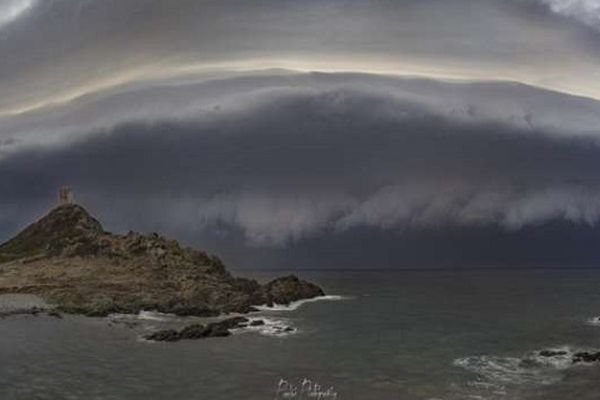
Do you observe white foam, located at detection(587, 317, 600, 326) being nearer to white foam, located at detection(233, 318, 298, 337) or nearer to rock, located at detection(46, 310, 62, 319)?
white foam, located at detection(233, 318, 298, 337)

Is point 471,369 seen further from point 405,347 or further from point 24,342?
point 24,342

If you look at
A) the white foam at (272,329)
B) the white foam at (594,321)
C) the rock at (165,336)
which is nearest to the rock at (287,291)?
the white foam at (272,329)

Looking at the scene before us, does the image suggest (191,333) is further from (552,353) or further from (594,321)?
(594,321)

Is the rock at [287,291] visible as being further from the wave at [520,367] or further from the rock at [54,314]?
the wave at [520,367]

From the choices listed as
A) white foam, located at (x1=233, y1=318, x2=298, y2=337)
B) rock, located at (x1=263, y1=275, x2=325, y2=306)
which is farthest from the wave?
rock, located at (x1=263, y1=275, x2=325, y2=306)

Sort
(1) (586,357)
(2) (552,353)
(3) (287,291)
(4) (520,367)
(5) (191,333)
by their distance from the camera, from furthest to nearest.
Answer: (3) (287,291) → (5) (191,333) → (2) (552,353) → (1) (586,357) → (4) (520,367)

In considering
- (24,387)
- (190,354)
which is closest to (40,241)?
(190,354)

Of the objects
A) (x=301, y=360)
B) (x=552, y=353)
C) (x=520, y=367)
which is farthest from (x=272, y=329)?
(x=552, y=353)
